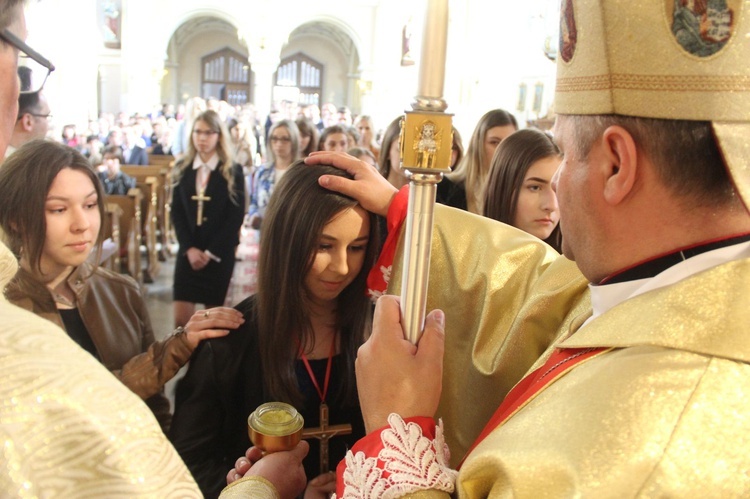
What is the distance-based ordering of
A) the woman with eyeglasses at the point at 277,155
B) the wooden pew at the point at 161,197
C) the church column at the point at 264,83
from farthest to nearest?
the church column at the point at 264,83 < the wooden pew at the point at 161,197 < the woman with eyeglasses at the point at 277,155

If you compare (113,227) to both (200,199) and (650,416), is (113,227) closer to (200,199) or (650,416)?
(200,199)

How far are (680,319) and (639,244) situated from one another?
14 cm

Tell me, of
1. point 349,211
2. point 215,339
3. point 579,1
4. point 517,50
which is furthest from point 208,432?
point 517,50

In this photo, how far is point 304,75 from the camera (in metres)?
27.5

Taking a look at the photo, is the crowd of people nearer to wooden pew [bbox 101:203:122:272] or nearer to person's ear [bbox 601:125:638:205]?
person's ear [bbox 601:125:638:205]

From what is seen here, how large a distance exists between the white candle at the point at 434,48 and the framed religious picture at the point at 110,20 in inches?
803

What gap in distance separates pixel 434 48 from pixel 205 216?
12.3ft

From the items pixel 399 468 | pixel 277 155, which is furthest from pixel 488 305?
pixel 277 155

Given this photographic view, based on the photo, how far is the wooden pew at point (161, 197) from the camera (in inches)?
281

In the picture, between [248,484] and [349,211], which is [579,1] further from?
[248,484]

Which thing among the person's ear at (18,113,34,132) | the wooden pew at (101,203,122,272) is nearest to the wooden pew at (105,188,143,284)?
the wooden pew at (101,203,122,272)

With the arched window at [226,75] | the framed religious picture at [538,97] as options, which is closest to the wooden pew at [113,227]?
the framed religious picture at [538,97]

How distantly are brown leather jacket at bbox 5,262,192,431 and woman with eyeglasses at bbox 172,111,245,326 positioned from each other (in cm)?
209

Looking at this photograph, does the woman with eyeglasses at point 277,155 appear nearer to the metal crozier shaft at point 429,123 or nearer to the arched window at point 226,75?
the metal crozier shaft at point 429,123
